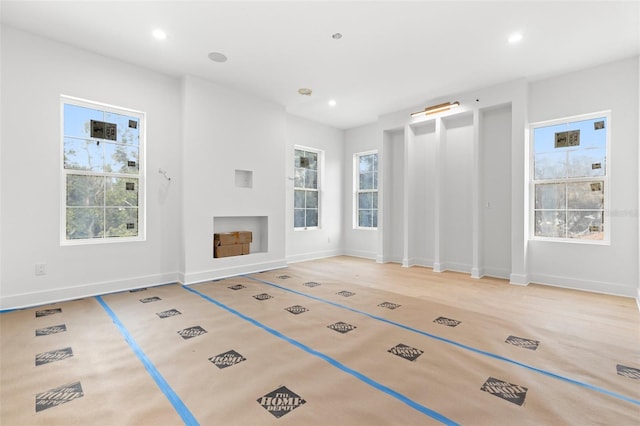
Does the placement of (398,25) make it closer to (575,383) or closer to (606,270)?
(575,383)

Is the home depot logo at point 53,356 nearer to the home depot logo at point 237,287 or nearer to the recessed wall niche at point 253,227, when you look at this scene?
the home depot logo at point 237,287

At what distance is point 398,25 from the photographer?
3268 millimetres

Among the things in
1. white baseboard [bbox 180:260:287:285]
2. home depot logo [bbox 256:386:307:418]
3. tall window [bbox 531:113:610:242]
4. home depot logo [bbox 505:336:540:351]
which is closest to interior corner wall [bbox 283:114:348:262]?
white baseboard [bbox 180:260:287:285]

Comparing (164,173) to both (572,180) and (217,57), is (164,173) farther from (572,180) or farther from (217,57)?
(572,180)

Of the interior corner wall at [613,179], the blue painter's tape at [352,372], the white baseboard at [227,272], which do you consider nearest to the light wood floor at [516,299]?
the interior corner wall at [613,179]

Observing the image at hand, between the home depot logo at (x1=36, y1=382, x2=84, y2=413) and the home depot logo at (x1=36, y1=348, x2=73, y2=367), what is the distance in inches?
18.6

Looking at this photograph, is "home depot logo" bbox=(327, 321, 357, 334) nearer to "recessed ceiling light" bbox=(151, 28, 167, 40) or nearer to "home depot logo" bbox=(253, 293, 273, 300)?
"home depot logo" bbox=(253, 293, 273, 300)

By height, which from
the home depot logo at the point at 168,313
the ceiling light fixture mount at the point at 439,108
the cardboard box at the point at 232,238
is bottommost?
the home depot logo at the point at 168,313

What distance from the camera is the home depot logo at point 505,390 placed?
176cm

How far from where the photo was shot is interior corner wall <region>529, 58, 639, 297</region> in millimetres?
3932

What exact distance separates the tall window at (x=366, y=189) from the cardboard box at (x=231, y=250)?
306 centimetres

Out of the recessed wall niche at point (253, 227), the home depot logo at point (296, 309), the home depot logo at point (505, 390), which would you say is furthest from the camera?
the recessed wall niche at point (253, 227)

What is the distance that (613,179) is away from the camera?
406 cm

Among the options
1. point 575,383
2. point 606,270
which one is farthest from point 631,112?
point 575,383
